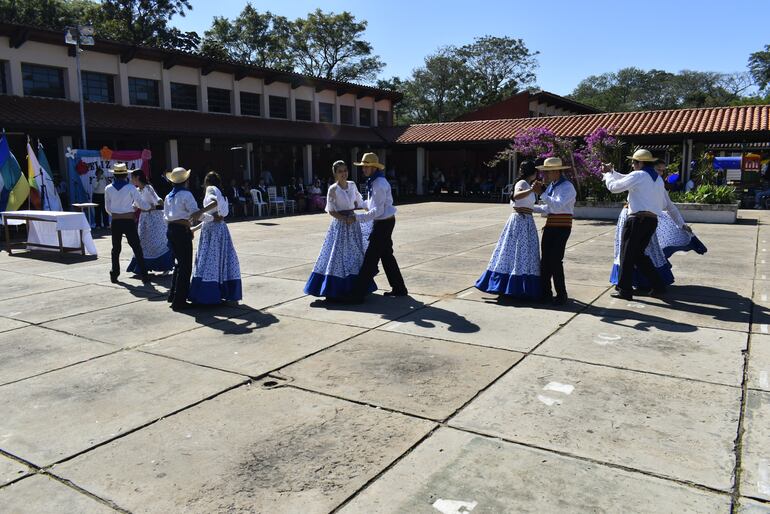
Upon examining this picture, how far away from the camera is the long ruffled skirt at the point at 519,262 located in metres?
6.77

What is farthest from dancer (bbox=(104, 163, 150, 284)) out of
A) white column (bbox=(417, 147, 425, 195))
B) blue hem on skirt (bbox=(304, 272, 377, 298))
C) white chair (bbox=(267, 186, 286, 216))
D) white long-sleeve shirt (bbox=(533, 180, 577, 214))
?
white column (bbox=(417, 147, 425, 195))

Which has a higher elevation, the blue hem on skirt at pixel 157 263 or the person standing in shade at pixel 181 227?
the person standing in shade at pixel 181 227

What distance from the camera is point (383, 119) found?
115ft

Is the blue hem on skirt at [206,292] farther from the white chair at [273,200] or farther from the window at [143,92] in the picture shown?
the window at [143,92]

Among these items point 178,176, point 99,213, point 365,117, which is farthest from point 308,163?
point 178,176

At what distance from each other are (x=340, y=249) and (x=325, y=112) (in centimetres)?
2523

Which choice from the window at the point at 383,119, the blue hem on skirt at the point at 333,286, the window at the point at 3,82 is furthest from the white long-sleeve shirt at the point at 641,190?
the window at the point at 383,119

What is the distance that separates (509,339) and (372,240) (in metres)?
2.17

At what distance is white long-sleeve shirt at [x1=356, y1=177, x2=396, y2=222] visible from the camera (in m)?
6.79

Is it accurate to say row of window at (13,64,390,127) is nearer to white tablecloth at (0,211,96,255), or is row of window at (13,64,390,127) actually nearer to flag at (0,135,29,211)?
flag at (0,135,29,211)

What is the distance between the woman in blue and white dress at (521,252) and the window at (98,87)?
19005 millimetres

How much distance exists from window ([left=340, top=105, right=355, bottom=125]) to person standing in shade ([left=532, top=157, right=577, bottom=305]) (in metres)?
26.5

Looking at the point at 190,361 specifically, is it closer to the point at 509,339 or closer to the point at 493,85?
the point at 509,339

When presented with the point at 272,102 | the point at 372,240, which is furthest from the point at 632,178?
the point at 272,102
